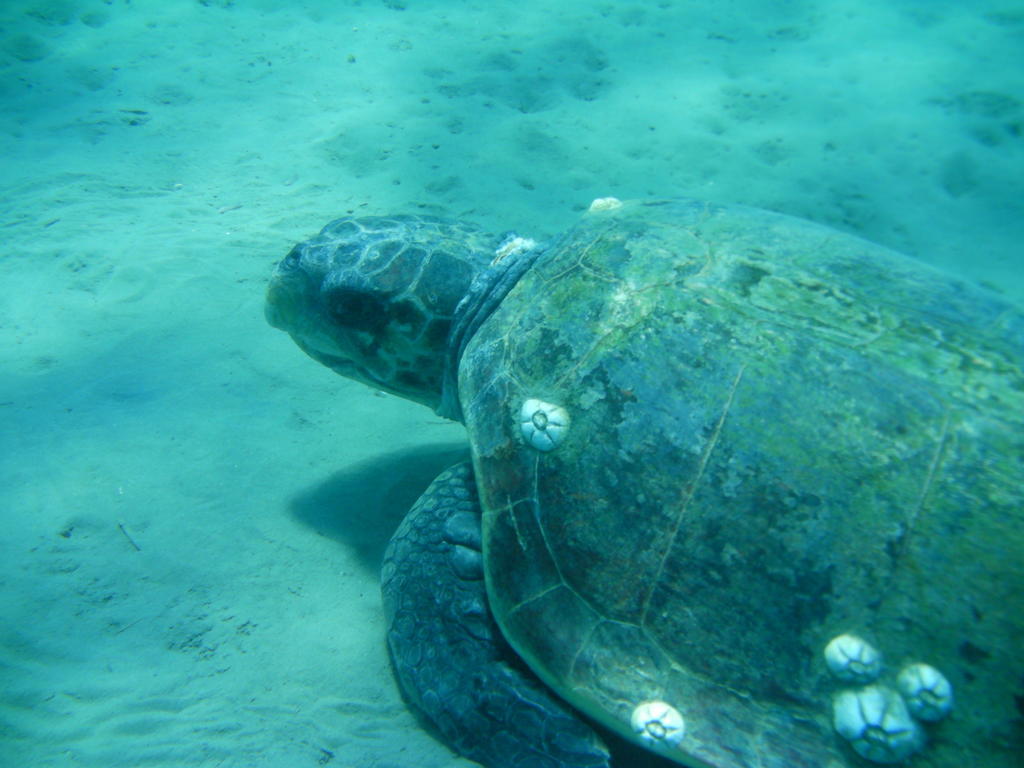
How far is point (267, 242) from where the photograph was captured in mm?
4969

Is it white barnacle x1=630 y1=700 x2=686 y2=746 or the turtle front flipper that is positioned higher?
white barnacle x1=630 y1=700 x2=686 y2=746

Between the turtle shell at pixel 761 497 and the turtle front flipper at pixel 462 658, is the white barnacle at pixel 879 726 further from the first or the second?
the turtle front flipper at pixel 462 658

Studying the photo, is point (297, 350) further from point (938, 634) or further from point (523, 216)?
point (938, 634)

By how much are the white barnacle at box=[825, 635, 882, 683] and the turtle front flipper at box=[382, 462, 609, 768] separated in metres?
0.84

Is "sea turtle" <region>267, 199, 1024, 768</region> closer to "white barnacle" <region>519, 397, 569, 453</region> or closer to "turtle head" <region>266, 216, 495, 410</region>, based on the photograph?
"white barnacle" <region>519, 397, 569, 453</region>

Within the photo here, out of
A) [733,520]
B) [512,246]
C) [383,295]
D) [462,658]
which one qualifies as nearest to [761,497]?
[733,520]

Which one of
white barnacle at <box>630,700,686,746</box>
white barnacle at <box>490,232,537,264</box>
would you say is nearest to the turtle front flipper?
white barnacle at <box>630,700,686,746</box>

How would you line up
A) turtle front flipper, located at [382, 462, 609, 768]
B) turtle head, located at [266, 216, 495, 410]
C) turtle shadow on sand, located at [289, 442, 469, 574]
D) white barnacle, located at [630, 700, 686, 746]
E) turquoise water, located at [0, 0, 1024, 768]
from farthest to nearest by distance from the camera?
turtle shadow on sand, located at [289, 442, 469, 574] < turtle head, located at [266, 216, 495, 410] < turquoise water, located at [0, 0, 1024, 768] < turtle front flipper, located at [382, 462, 609, 768] < white barnacle, located at [630, 700, 686, 746]

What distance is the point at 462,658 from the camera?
85.1 inches

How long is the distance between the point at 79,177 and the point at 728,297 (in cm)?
664

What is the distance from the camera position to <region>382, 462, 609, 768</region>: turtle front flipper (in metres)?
1.98

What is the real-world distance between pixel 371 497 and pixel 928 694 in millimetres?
2705

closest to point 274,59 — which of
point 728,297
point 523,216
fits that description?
point 523,216

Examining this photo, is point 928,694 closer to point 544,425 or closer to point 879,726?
point 879,726
